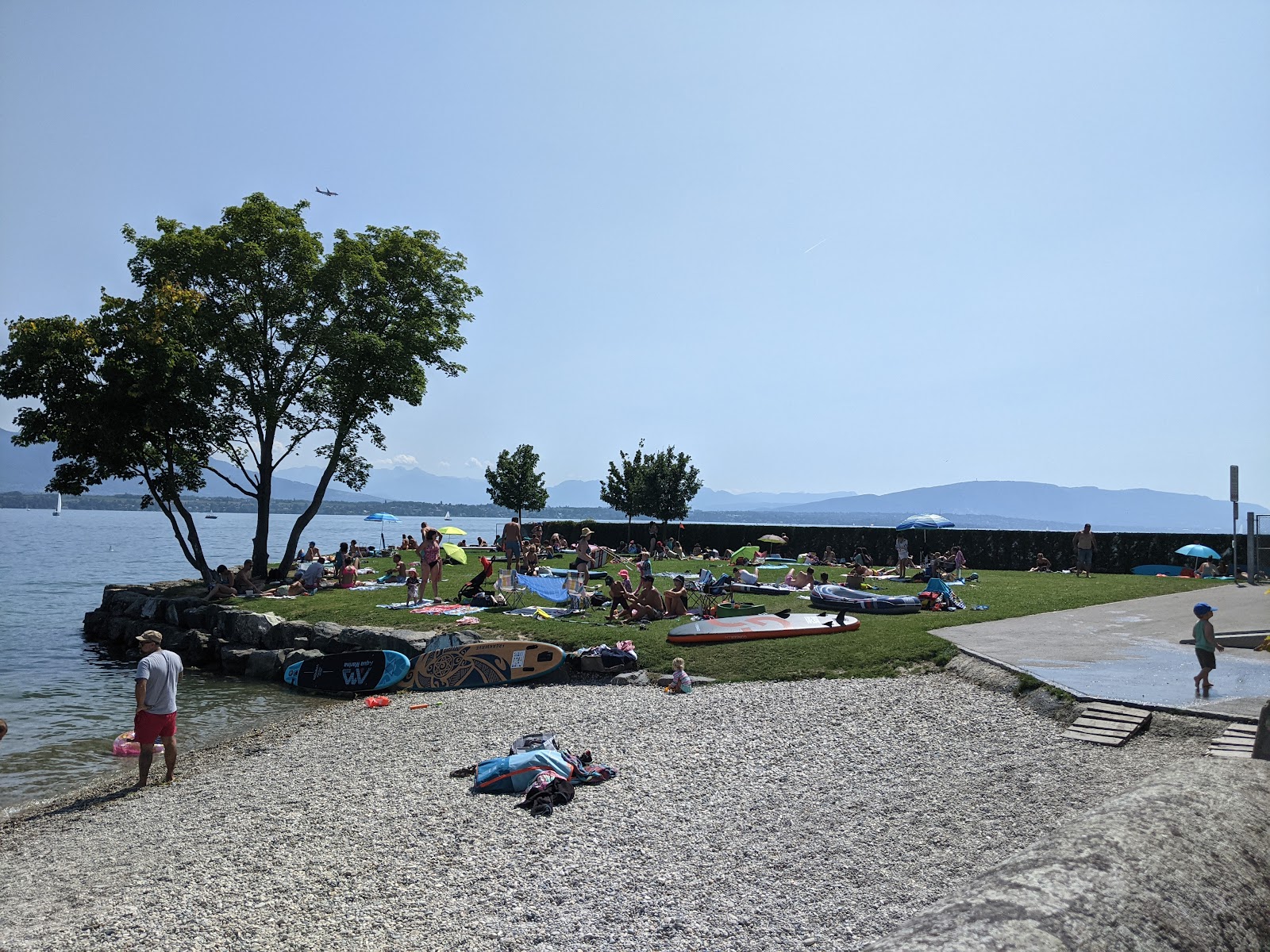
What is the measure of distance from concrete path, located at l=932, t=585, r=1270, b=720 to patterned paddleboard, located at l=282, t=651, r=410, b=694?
32.4ft

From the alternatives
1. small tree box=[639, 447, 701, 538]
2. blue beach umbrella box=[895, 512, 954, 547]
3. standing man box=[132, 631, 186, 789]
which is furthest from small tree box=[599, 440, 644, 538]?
standing man box=[132, 631, 186, 789]

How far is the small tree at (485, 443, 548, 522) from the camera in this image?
5519 cm

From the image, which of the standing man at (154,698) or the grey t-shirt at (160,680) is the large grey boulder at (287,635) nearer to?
the standing man at (154,698)

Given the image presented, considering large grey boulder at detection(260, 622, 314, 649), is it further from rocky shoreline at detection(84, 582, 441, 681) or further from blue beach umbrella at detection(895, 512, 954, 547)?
blue beach umbrella at detection(895, 512, 954, 547)

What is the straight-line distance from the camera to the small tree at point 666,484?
171 feet

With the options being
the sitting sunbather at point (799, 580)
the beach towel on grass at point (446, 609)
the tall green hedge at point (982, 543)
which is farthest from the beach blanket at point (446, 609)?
the tall green hedge at point (982, 543)

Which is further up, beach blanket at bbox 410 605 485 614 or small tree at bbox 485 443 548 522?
small tree at bbox 485 443 548 522

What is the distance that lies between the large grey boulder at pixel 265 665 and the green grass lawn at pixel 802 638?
1.56 metres

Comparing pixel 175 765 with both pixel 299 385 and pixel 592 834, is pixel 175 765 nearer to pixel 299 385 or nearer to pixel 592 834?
pixel 592 834

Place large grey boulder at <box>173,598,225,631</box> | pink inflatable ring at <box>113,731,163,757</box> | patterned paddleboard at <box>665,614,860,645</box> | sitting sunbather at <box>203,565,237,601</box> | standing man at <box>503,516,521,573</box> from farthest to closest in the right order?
standing man at <box>503,516,521,573</box> < sitting sunbather at <box>203,565,237,601</box> < large grey boulder at <box>173,598,225,631</box> < patterned paddleboard at <box>665,614,860,645</box> < pink inflatable ring at <box>113,731,163,757</box>

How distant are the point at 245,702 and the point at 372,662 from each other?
8.36 feet

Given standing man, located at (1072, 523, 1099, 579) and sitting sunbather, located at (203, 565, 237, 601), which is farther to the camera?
standing man, located at (1072, 523, 1099, 579)

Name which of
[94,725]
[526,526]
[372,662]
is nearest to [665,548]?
[526,526]

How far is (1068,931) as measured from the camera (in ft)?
7.64
